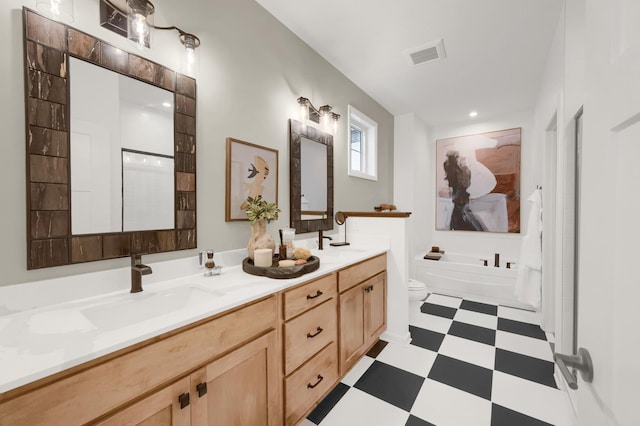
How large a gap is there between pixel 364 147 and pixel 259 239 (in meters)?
2.28

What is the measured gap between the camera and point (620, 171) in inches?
17.1

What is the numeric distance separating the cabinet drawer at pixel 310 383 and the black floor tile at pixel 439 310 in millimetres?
1765

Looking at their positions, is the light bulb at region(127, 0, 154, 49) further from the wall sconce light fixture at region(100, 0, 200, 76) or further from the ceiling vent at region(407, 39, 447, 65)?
the ceiling vent at region(407, 39, 447, 65)

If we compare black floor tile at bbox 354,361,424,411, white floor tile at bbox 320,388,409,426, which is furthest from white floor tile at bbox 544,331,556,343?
white floor tile at bbox 320,388,409,426

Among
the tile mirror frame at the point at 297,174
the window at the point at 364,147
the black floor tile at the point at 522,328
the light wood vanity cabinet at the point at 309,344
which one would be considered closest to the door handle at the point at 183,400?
the light wood vanity cabinet at the point at 309,344

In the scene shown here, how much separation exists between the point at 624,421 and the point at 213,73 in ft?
6.52

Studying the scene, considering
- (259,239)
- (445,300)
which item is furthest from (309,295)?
(445,300)

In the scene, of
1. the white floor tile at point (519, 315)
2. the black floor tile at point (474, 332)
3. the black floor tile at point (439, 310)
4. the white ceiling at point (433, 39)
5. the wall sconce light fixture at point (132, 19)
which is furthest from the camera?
the black floor tile at point (439, 310)

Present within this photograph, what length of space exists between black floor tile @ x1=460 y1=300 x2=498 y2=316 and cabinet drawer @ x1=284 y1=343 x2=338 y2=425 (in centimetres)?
222

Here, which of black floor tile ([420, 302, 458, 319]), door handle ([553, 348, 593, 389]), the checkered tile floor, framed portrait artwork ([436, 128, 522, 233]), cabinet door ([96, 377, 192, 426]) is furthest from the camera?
framed portrait artwork ([436, 128, 522, 233])

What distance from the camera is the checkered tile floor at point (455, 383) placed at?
60.0 inches

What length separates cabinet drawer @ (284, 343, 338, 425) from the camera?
4.36 ft

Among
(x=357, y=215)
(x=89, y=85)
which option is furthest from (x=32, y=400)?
(x=357, y=215)

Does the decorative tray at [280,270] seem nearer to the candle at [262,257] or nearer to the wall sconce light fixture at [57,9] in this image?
the candle at [262,257]
